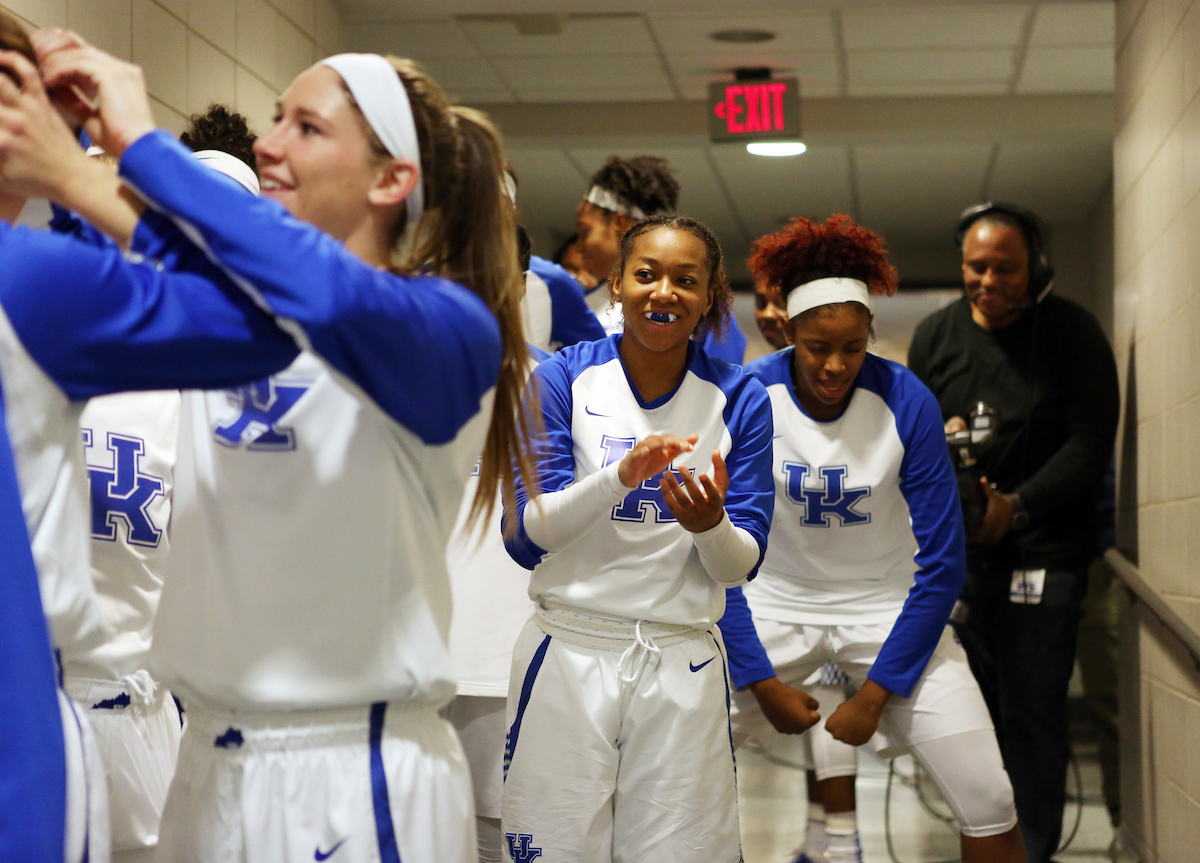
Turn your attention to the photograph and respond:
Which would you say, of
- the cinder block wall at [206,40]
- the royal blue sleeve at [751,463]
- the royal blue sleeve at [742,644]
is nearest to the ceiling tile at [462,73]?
the cinder block wall at [206,40]

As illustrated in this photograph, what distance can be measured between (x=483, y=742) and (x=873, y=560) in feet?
3.14

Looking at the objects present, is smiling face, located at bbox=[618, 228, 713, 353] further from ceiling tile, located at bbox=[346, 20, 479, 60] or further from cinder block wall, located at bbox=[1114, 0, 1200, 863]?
ceiling tile, located at bbox=[346, 20, 479, 60]

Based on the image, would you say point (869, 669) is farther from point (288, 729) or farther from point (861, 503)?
point (288, 729)

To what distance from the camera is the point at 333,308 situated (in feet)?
3.42

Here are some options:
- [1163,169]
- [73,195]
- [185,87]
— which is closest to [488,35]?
[185,87]

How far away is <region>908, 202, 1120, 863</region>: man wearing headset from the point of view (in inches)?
132

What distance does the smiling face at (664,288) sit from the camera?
2.11 m

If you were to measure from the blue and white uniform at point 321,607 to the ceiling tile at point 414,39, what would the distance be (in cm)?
440

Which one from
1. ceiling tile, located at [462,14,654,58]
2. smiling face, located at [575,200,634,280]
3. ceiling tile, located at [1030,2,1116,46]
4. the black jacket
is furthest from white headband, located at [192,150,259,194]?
ceiling tile, located at [1030,2,1116,46]

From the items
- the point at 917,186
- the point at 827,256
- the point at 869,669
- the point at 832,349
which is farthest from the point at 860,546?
the point at 917,186

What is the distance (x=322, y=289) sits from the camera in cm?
104

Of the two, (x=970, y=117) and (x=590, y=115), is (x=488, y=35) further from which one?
(x=970, y=117)

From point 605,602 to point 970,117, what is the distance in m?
5.13

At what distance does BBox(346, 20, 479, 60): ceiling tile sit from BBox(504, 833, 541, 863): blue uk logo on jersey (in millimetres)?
4122
